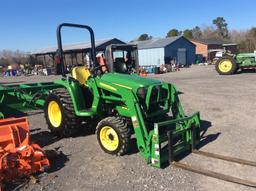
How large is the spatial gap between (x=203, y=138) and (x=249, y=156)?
4.04 ft

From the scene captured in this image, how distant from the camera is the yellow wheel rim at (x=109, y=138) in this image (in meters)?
5.47

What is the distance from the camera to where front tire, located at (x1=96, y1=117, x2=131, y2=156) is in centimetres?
531

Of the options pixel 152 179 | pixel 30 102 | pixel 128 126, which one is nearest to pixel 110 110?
pixel 128 126

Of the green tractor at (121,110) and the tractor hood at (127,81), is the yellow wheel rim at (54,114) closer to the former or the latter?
the green tractor at (121,110)

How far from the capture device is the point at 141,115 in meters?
5.16

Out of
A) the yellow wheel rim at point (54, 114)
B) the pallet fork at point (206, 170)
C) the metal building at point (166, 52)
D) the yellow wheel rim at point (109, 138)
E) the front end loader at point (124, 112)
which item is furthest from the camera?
the metal building at point (166, 52)

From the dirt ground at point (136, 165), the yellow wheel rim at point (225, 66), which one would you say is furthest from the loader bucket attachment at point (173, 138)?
the yellow wheel rim at point (225, 66)

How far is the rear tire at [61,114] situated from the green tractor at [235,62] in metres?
16.0

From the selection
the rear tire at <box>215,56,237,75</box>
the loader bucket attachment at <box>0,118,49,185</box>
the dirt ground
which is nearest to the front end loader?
the dirt ground

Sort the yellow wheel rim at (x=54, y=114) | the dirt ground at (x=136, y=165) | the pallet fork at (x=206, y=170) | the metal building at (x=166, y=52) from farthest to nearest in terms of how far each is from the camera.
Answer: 1. the metal building at (x=166, y=52)
2. the yellow wheel rim at (x=54, y=114)
3. the dirt ground at (x=136, y=165)
4. the pallet fork at (x=206, y=170)

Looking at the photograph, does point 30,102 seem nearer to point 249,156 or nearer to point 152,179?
point 152,179

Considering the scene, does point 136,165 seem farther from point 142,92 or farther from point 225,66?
point 225,66

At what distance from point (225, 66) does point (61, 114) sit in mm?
16589

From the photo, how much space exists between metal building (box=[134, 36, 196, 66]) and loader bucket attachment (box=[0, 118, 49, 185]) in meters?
31.9
